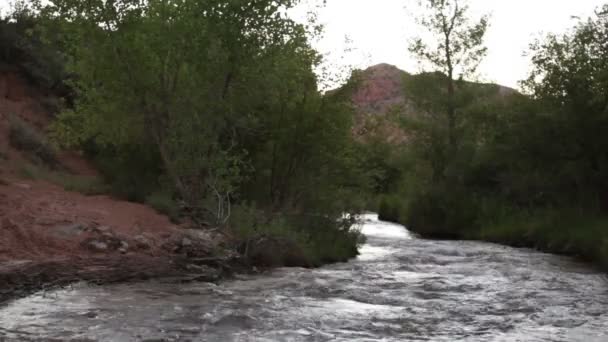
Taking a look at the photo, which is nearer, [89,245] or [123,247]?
[89,245]

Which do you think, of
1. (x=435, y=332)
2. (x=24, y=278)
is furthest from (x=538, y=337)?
(x=24, y=278)

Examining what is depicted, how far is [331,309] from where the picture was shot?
10.7 metres

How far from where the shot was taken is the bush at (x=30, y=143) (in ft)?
94.1

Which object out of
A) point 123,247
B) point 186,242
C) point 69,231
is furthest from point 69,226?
point 186,242

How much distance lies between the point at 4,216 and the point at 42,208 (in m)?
1.49

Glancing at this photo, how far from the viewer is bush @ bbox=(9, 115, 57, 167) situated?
28.7 m

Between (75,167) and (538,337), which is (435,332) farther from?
(75,167)

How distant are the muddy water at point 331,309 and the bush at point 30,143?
17.7m

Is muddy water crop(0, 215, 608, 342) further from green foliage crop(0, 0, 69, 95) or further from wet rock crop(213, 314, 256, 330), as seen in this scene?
green foliage crop(0, 0, 69, 95)

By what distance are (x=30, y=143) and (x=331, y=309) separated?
22481 mm

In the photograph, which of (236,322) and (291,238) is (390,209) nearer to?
(291,238)

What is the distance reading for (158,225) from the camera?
52.4 ft

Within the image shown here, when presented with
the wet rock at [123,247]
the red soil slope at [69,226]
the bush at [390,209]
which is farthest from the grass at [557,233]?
the bush at [390,209]

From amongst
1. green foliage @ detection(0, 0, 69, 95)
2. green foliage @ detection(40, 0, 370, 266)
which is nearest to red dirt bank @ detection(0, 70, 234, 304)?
green foliage @ detection(40, 0, 370, 266)
